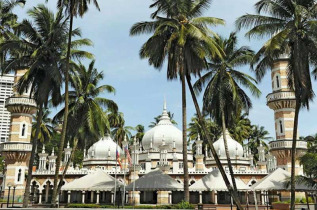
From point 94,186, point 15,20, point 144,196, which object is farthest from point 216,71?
point 144,196

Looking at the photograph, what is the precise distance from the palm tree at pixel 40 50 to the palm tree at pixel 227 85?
10956mm

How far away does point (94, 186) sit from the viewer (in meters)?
29.4

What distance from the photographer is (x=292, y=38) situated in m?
19.0

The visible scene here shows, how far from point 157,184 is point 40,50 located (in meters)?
13.2

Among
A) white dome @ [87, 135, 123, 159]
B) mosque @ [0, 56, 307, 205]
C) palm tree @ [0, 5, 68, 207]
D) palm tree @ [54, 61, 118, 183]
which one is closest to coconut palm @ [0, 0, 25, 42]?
palm tree @ [0, 5, 68, 207]

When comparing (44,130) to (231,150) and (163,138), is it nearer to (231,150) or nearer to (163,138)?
(163,138)

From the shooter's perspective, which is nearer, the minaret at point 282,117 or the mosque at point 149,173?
the mosque at point 149,173

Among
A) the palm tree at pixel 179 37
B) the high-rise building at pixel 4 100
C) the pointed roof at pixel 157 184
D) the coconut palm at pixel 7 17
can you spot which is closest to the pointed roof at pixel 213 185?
the pointed roof at pixel 157 184

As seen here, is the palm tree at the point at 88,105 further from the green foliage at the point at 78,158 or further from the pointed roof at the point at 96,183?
the green foliage at the point at 78,158

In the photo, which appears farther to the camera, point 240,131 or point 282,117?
point 240,131

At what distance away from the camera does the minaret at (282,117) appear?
3653cm

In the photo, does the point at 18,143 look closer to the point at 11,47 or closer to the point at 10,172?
the point at 10,172

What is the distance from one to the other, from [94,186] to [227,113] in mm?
13046

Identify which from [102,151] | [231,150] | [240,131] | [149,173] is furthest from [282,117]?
[102,151]
